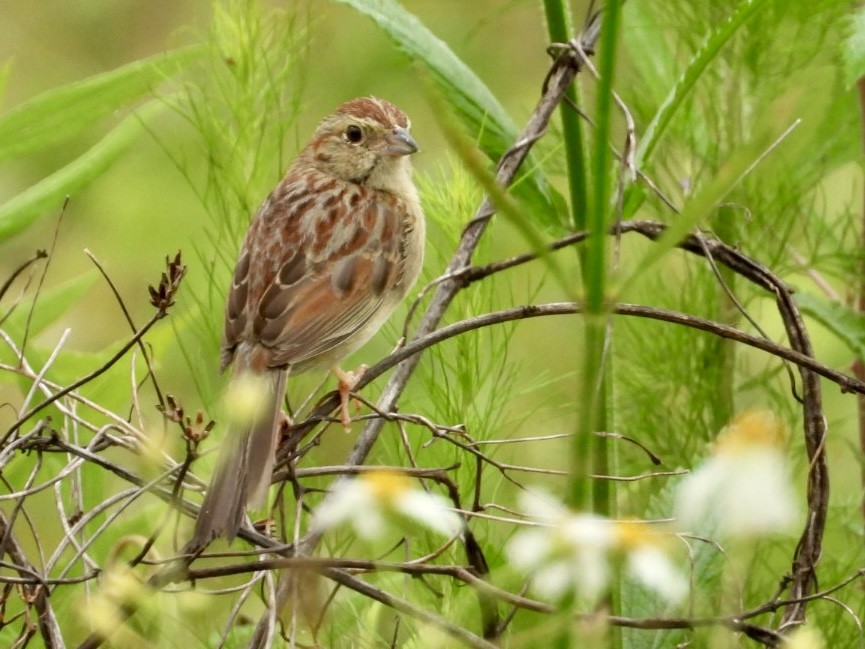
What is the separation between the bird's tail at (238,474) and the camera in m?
1.52

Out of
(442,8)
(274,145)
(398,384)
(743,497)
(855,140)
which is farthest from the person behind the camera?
(442,8)

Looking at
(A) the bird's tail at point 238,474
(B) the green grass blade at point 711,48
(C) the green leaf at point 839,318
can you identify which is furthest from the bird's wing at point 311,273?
(B) the green grass blade at point 711,48

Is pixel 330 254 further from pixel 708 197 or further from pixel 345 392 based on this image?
pixel 708 197

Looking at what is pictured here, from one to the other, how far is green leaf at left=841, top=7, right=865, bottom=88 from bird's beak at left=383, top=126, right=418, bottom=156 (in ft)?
4.77

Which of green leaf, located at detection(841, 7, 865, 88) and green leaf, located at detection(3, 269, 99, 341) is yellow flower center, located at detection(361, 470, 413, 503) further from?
green leaf, located at detection(3, 269, 99, 341)

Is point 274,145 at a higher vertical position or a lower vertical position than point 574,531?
higher

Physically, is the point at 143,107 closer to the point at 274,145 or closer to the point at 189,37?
the point at 274,145

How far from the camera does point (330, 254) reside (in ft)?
9.59

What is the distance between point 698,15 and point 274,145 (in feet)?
2.91

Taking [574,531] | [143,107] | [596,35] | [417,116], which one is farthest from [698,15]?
[417,116]

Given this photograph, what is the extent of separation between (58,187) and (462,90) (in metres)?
0.63

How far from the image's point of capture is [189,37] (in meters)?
5.01

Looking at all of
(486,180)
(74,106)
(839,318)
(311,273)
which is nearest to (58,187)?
(74,106)

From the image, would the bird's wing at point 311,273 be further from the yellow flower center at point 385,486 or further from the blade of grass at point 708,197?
the blade of grass at point 708,197
